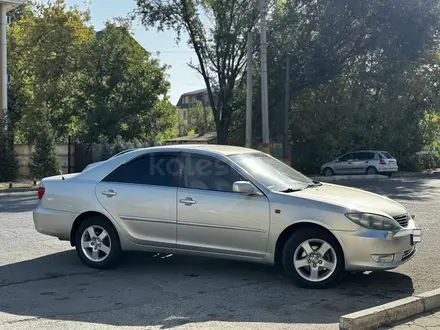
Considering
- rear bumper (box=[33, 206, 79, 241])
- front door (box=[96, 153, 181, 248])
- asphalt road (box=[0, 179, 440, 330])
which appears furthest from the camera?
rear bumper (box=[33, 206, 79, 241])

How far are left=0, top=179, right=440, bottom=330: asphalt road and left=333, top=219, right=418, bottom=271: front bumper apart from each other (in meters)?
0.33

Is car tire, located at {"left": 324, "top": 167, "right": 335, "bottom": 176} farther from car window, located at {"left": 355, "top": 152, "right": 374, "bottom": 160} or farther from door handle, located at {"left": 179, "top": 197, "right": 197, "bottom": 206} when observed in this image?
door handle, located at {"left": 179, "top": 197, "right": 197, "bottom": 206}

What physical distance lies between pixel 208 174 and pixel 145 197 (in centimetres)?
82

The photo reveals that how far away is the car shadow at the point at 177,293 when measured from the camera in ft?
17.2

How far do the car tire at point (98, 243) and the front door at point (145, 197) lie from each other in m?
0.22

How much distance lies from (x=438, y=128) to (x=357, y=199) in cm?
3397

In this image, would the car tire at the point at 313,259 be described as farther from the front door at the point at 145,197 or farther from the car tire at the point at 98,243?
the car tire at the point at 98,243

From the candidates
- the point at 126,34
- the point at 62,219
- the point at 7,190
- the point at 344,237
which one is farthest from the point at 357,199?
the point at 126,34

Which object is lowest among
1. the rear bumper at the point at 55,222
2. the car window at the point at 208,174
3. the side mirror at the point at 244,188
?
the rear bumper at the point at 55,222

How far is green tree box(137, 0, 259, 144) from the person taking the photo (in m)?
27.2

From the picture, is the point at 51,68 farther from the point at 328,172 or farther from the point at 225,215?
the point at 225,215

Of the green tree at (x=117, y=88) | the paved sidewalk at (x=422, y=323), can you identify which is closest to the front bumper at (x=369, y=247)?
the paved sidewalk at (x=422, y=323)

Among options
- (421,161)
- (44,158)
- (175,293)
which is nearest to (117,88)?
(44,158)

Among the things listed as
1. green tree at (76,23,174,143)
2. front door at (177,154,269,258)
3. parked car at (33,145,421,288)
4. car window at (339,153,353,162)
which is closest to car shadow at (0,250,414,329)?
parked car at (33,145,421,288)
